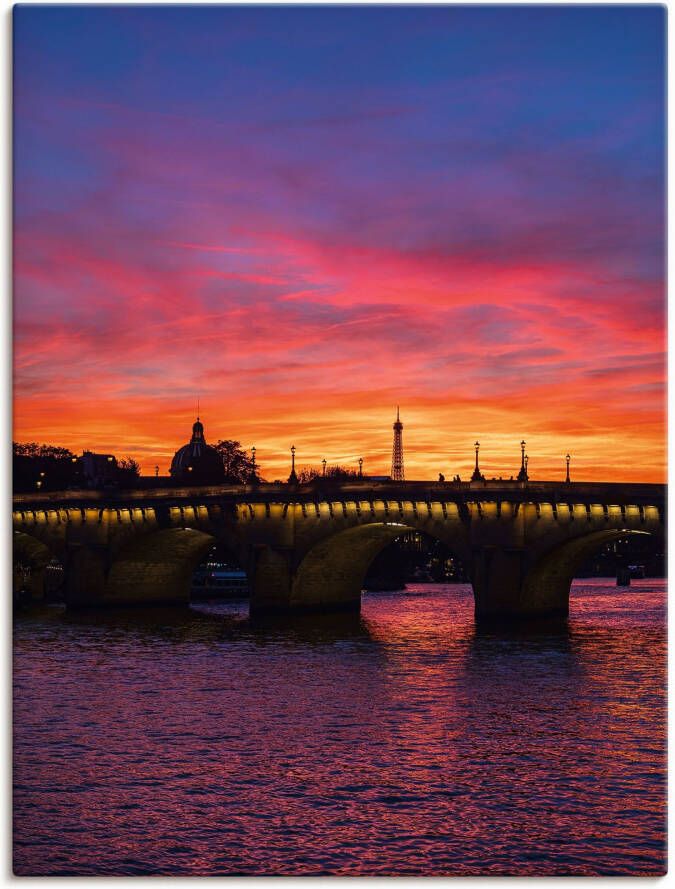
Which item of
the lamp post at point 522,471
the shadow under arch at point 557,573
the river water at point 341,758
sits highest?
the lamp post at point 522,471

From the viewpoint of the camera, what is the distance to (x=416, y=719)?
39281 millimetres

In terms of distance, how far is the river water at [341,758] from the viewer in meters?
24.2

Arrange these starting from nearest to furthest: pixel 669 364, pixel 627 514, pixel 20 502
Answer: pixel 669 364, pixel 627 514, pixel 20 502

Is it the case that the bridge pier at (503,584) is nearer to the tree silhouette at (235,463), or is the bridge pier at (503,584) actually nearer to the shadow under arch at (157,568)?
the shadow under arch at (157,568)

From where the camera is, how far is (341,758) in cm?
3303

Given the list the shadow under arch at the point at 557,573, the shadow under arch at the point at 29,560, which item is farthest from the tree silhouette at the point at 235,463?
the shadow under arch at the point at 557,573

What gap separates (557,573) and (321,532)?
15.6 m

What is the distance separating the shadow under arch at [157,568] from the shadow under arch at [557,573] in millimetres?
27749

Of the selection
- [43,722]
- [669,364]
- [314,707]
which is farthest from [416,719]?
[669,364]

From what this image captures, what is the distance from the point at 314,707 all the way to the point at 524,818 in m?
15.9

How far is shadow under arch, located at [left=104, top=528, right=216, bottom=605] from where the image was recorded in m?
93.6

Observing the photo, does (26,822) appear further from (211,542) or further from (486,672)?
(211,542)

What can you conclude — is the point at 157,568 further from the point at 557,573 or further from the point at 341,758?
the point at 341,758

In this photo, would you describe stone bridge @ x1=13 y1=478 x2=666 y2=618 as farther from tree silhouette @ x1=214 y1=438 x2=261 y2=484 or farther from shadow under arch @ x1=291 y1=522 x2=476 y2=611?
tree silhouette @ x1=214 y1=438 x2=261 y2=484
